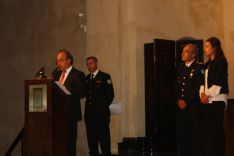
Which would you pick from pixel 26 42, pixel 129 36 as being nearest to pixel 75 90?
pixel 129 36

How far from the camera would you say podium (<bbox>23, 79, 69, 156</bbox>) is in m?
5.70

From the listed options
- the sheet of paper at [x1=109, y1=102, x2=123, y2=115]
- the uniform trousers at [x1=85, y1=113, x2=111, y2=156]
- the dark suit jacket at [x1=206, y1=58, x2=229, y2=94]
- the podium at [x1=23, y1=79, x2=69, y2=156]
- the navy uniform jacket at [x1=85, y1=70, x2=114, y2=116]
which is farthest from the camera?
the sheet of paper at [x1=109, y1=102, x2=123, y2=115]

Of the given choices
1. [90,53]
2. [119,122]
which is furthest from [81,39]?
[119,122]

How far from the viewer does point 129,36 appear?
9.11m

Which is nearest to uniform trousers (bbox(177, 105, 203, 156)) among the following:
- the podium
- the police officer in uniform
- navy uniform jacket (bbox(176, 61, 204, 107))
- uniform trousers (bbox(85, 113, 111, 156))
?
the police officer in uniform

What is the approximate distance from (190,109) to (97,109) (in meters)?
1.97

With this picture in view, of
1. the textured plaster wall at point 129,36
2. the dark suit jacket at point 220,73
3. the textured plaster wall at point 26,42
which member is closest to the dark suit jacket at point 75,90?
the dark suit jacket at point 220,73

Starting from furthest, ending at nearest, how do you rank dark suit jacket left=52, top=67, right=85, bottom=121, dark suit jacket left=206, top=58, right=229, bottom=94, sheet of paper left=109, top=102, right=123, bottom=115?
sheet of paper left=109, top=102, right=123, bottom=115 < dark suit jacket left=52, top=67, right=85, bottom=121 < dark suit jacket left=206, top=58, right=229, bottom=94

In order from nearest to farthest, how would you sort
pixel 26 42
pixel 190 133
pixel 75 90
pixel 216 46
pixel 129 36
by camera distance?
pixel 216 46 → pixel 190 133 → pixel 75 90 → pixel 129 36 → pixel 26 42

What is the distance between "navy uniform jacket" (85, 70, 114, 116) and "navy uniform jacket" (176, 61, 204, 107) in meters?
1.76

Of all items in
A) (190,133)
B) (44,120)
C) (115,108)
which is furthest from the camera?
(115,108)

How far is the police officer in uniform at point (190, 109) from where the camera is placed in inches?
252

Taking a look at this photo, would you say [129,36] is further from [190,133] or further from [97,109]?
[190,133]

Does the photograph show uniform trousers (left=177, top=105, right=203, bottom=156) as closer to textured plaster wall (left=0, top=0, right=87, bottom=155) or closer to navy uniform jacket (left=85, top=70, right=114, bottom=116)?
navy uniform jacket (left=85, top=70, right=114, bottom=116)
